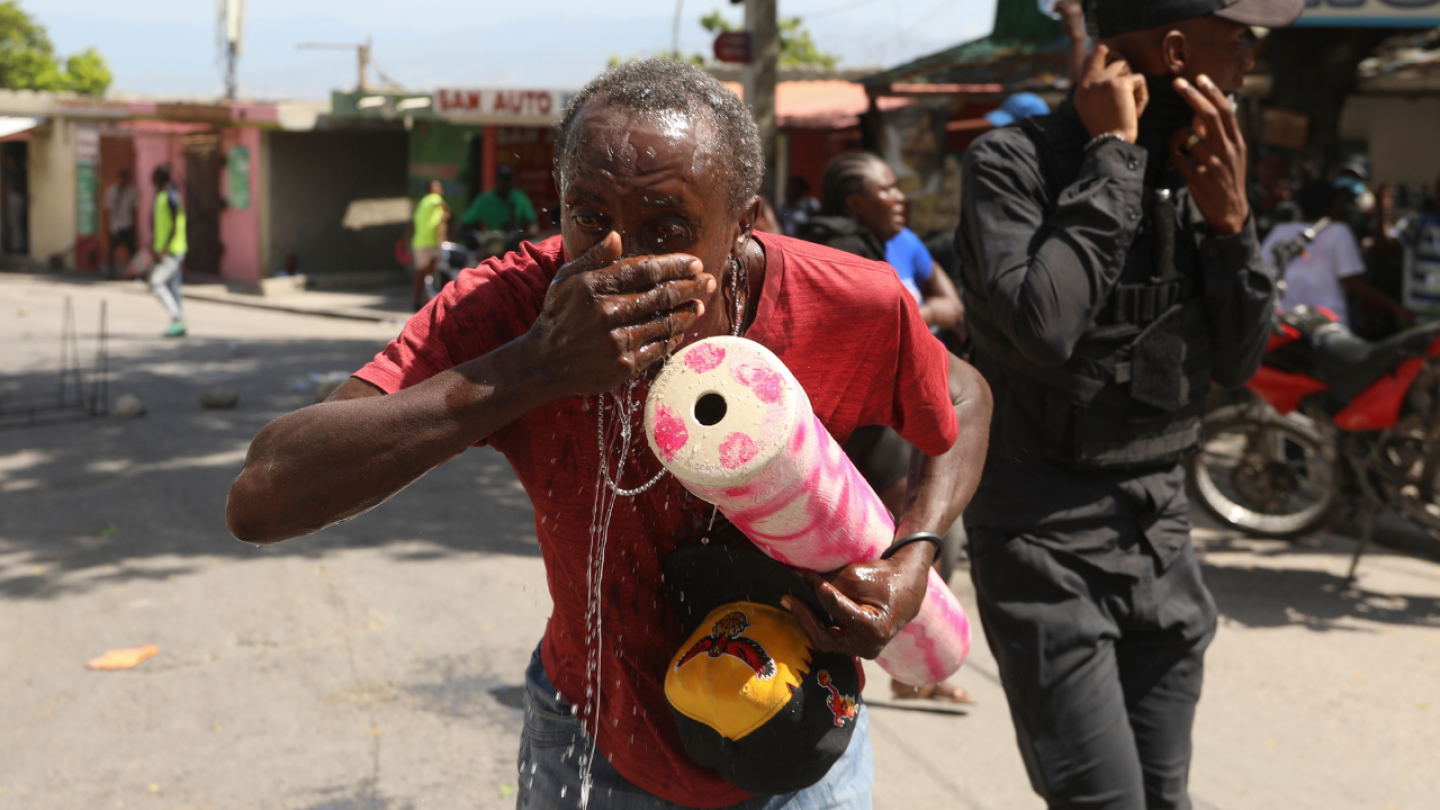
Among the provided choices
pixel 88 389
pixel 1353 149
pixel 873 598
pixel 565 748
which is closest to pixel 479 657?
pixel 565 748

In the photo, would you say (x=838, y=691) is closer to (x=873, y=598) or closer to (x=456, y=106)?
(x=873, y=598)

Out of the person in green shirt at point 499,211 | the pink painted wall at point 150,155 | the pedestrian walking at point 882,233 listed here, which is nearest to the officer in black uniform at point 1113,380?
the pedestrian walking at point 882,233

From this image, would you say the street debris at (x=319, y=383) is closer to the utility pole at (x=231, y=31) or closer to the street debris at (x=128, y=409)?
the street debris at (x=128, y=409)

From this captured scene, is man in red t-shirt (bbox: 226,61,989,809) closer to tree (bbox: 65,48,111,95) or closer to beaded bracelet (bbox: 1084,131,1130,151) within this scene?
beaded bracelet (bbox: 1084,131,1130,151)

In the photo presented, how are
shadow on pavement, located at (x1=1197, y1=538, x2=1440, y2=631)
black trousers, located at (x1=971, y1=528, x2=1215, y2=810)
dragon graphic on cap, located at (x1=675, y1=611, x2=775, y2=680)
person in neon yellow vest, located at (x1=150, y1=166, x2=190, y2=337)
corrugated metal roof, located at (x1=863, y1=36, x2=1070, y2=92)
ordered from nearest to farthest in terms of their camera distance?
dragon graphic on cap, located at (x1=675, y1=611, x2=775, y2=680) → black trousers, located at (x1=971, y1=528, x2=1215, y2=810) → shadow on pavement, located at (x1=1197, y1=538, x2=1440, y2=631) → corrugated metal roof, located at (x1=863, y1=36, x2=1070, y2=92) → person in neon yellow vest, located at (x1=150, y1=166, x2=190, y2=337)

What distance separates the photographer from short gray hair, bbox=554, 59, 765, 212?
151 cm

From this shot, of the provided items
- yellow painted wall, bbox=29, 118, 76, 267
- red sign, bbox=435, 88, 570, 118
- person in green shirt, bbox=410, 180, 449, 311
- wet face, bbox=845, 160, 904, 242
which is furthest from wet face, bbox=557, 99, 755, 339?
yellow painted wall, bbox=29, 118, 76, 267

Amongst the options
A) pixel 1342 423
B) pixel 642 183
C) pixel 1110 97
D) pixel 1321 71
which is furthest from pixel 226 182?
pixel 642 183

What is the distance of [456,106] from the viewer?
20031mm

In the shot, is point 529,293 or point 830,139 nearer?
point 529,293

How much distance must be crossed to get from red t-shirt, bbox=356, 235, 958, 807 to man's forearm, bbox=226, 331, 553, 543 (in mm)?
143

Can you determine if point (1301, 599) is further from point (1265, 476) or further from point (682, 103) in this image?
point (682, 103)

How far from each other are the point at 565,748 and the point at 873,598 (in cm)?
52

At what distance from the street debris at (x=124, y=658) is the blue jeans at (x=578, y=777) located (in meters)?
3.42
